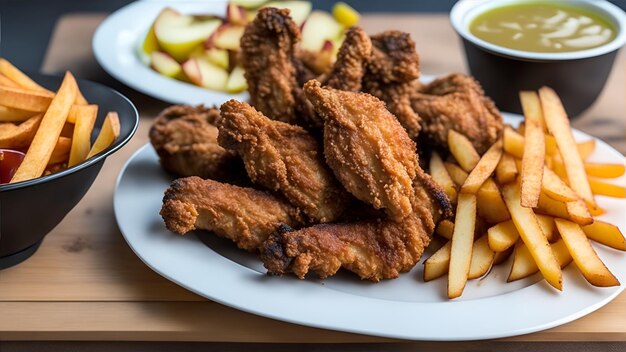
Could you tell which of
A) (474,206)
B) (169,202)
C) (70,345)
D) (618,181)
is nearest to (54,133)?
(169,202)

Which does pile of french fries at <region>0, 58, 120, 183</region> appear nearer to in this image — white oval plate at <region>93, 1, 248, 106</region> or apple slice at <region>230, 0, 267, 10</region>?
white oval plate at <region>93, 1, 248, 106</region>

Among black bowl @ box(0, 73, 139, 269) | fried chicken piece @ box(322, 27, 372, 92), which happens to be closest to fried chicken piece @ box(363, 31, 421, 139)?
fried chicken piece @ box(322, 27, 372, 92)

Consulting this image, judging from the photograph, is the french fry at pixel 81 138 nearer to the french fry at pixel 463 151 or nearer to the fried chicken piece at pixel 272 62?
the fried chicken piece at pixel 272 62

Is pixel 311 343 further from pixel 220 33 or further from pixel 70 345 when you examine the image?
pixel 220 33

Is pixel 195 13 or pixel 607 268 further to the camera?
pixel 195 13

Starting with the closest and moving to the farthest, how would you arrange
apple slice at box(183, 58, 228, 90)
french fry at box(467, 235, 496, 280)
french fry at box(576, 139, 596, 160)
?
1. french fry at box(467, 235, 496, 280)
2. french fry at box(576, 139, 596, 160)
3. apple slice at box(183, 58, 228, 90)

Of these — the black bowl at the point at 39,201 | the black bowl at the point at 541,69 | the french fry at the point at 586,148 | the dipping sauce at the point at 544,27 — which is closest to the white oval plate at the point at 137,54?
the black bowl at the point at 39,201
